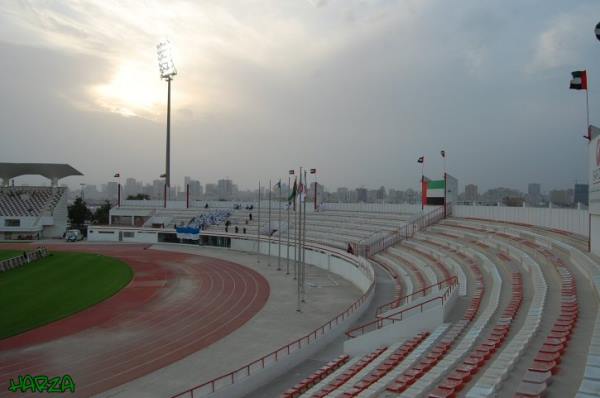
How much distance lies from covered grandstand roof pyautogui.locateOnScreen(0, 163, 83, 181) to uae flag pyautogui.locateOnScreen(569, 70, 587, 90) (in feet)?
223

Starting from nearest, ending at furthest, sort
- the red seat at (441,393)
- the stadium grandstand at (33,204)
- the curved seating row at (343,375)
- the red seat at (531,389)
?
the red seat at (531,389)
the red seat at (441,393)
the curved seating row at (343,375)
the stadium grandstand at (33,204)

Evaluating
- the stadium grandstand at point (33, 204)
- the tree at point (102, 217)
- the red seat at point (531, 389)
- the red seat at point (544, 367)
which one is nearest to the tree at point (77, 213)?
the tree at point (102, 217)

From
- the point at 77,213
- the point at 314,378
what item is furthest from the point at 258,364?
the point at 77,213

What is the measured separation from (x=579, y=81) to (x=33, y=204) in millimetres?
69234

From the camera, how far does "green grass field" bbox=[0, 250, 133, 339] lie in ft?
72.1

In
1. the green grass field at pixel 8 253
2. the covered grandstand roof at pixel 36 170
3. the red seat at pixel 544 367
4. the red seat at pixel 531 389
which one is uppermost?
the covered grandstand roof at pixel 36 170

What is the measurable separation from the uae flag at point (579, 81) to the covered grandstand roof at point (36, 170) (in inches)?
2672

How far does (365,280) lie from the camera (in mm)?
27156

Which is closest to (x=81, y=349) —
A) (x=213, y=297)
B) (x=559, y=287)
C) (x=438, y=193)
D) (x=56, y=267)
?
(x=213, y=297)

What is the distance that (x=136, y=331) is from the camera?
20062 millimetres

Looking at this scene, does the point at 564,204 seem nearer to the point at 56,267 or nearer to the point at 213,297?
the point at 213,297

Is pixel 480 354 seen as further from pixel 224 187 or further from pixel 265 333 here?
pixel 224 187

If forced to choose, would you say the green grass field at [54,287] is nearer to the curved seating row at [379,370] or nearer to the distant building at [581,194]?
the curved seating row at [379,370]

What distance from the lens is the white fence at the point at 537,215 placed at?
23.7 m
